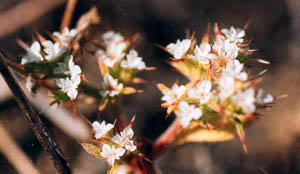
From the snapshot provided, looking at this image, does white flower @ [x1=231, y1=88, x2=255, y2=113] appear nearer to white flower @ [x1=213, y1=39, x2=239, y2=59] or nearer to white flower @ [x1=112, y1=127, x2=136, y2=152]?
white flower @ [x1=213, y1=39, x2=239, y2=59]

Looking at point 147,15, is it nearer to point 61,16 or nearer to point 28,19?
point 61,16

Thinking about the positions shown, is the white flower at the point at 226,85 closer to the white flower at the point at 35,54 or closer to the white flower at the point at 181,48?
the white flower at the point at 181,48

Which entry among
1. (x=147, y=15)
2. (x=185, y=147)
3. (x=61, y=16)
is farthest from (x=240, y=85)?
(x=61, y=16)

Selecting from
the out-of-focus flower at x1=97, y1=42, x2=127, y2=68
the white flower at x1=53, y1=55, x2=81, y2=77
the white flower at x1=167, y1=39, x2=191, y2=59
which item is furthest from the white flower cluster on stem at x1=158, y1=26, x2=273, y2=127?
the white flower at x1=53, y1=55, x2=81, y2=77

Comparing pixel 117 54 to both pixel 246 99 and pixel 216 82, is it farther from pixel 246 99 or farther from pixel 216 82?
pixel 246 99

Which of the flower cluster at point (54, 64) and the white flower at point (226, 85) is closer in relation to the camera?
the white flower at point (226, 85)

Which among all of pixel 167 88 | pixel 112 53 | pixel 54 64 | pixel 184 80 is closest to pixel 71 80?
pixel 54 64

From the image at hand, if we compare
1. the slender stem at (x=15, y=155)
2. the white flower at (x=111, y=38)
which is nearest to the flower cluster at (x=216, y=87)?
the white flower at (x=111, y=38)

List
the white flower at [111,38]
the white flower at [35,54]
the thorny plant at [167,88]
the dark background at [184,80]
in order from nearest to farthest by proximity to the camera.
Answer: the thorny plant at [167,88], the white flower at [35,54], the white flower at [111,38], the dark background at [184,80]
